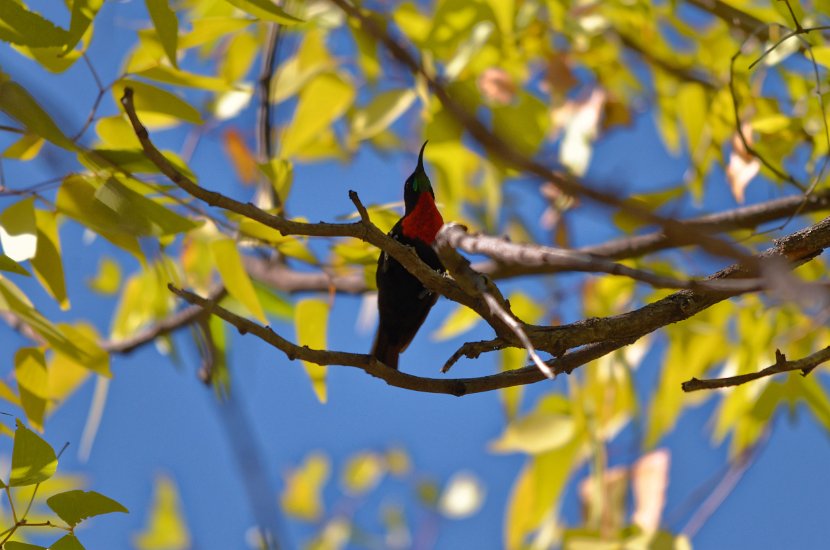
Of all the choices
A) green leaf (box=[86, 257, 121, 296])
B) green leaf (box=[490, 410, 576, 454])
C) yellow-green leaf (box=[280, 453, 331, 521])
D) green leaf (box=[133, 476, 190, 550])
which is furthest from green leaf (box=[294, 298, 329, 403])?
yellow-green leaf (box=[280, 453, 331, 521])

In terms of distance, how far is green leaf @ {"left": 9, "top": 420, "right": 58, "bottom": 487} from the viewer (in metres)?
1.39

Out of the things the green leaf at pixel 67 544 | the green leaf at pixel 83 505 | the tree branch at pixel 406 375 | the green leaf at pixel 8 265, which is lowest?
the green leaf at pixel 67 544

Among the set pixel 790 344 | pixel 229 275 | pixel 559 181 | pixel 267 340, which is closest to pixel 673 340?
pixel 790 344

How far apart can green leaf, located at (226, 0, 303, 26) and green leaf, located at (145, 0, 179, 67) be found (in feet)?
0.45

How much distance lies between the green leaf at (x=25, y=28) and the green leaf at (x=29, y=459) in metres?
0.66

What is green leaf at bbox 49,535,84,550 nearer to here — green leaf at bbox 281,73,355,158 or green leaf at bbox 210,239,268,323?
green leaf at bbox 210,239,268,323

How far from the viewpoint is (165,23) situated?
5.82ft

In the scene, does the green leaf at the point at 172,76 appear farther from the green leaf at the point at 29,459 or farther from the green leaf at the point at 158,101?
the green leaf at the point at 29,459

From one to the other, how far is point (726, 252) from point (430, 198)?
5.96ft

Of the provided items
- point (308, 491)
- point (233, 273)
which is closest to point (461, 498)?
point (308, 491)

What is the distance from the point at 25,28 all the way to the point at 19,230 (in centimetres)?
41

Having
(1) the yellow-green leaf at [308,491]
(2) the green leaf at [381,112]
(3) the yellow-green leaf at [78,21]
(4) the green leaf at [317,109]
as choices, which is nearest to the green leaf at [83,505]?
(3) the yellow-green leaf at [78,21]

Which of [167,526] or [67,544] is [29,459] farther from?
[167,526]

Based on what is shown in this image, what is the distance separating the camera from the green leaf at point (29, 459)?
139 cm
